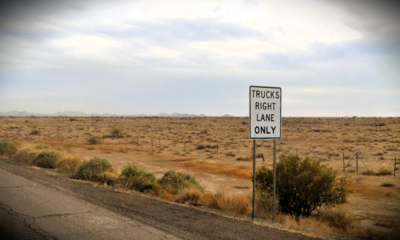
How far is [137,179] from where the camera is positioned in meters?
14.5

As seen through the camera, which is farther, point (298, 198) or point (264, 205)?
point (298, 198)

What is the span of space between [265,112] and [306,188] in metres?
3.29

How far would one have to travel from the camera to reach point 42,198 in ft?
33.9

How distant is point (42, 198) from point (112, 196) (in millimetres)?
2148

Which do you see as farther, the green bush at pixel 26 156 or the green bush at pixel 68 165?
the green bush at pixel 26 156

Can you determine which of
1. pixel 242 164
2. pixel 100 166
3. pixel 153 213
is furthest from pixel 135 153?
pixel 153 213

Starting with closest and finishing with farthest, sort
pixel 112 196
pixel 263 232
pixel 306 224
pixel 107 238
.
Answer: pixel 107 238, pixel 263 232, pixel 306 224, pixel 112 196

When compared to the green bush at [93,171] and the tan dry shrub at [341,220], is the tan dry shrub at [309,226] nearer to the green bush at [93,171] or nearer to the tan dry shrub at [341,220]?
the tan dry shrub at [341,220]

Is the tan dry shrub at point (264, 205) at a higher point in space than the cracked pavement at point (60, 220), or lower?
lower

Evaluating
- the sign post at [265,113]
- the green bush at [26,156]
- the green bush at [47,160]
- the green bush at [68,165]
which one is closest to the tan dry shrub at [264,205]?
the sign post at [265,113]

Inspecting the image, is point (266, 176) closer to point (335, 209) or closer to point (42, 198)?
point (335, 209)

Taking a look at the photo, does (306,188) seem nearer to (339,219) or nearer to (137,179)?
(339,219)

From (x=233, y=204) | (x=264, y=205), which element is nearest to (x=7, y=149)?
(x=233, y=204)

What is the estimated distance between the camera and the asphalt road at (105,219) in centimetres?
706
